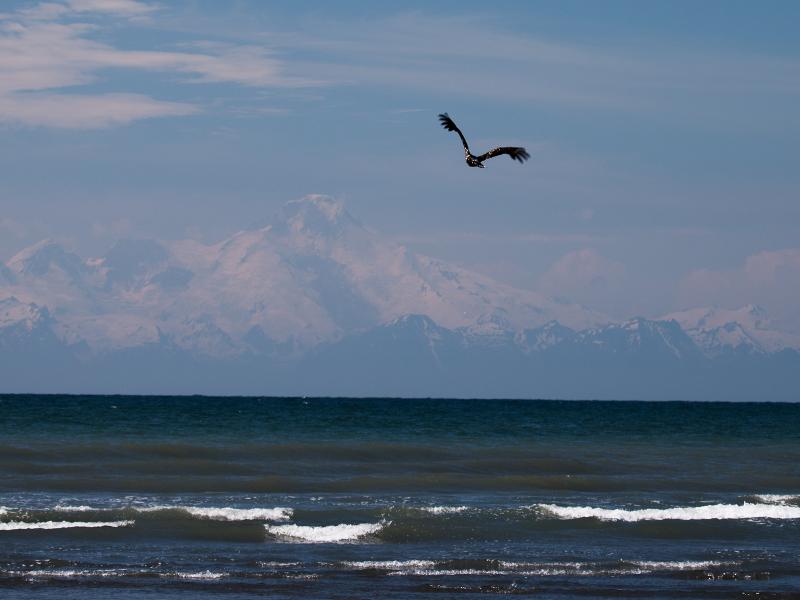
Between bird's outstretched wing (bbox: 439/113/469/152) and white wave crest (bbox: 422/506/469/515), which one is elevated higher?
bird's outstretched wing (bbox: 439/113/469/152)

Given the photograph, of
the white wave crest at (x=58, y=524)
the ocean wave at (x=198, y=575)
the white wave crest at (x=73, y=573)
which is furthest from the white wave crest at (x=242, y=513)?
the white wave crest at (x=73, y=573)

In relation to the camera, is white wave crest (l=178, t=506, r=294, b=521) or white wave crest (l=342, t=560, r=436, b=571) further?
white wave crest (l=178, t=506, r=294, b=521)

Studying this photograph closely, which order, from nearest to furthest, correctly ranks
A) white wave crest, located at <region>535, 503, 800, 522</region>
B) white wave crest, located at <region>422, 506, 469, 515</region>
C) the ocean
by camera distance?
1. the ocean
2. white wave crest, located at <region>535, 503, 800, 522</region>
3. white wave crest, located at <region>422, 506, 469, 515</region>

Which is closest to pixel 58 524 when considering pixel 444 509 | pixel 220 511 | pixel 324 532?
pixel 220 511

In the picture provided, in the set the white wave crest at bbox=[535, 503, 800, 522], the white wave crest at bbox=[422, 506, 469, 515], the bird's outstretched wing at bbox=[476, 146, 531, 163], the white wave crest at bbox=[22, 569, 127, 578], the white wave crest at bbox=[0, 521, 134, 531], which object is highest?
the bird's outstretched wing at bbox=[476, 146, 531, 163]

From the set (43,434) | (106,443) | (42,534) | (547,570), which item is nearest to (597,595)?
(547,570)

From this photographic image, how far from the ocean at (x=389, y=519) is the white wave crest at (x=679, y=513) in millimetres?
95

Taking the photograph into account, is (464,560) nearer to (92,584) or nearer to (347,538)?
(347,538)

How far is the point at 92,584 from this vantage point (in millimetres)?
21766

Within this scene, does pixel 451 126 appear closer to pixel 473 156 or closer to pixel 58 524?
pixel 473 156

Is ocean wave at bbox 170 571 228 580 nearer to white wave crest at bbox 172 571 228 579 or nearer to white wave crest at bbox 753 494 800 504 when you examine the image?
white wave crest at bbox 172 571 228 579

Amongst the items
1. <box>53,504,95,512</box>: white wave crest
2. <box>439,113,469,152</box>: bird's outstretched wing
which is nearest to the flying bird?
<box>439,113,469,152</box>: bird's outstretched wing

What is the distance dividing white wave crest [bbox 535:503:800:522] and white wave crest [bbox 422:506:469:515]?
190 cm

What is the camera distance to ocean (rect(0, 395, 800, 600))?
73.5ft
